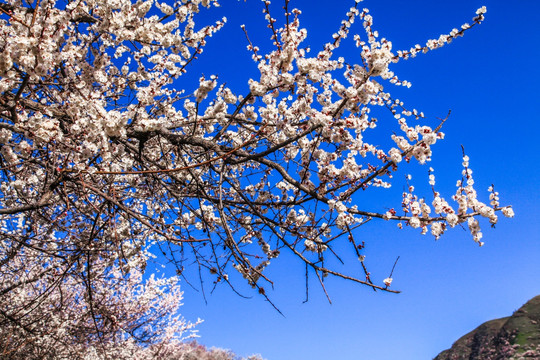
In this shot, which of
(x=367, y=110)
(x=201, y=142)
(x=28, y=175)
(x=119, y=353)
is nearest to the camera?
(x=201, y=142)

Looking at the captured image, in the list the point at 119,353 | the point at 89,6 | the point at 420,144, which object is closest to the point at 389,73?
the point at 420,144

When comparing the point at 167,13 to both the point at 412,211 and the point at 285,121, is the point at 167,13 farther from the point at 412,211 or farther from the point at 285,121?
the point at 412,211

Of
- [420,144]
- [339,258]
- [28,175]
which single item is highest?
[28,175]

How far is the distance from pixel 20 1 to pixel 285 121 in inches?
130

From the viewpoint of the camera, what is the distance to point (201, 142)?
369 centimetres

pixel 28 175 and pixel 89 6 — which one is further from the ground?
pixel 89 6

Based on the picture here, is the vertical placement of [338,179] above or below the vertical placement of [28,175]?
below

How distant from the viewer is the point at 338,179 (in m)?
3.79

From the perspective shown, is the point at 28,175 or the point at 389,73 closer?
the point at 389,73

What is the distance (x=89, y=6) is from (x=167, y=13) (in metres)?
0.87

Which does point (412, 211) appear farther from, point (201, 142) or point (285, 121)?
point (201, 142)

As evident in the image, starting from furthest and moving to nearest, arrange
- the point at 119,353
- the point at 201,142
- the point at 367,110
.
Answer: the point at 119,353 → the point at 367,110 → the point at 201,142

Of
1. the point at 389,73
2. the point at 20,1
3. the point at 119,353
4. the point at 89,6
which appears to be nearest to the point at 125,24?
the point at 89,6

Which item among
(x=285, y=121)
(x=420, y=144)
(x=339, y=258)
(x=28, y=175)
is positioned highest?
(x=28, y=175)
